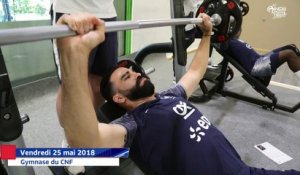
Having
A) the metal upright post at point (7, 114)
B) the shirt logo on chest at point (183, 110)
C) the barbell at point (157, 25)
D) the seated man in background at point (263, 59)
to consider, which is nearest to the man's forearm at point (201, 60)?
the barbell at point (157, 25)

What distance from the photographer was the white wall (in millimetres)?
3918

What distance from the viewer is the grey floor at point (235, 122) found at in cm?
196

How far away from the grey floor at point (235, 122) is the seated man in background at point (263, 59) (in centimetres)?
44

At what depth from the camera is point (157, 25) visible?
105 cm

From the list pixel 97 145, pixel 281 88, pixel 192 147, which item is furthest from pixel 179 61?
pixel 281 88

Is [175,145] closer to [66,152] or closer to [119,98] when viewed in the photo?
[119,98]

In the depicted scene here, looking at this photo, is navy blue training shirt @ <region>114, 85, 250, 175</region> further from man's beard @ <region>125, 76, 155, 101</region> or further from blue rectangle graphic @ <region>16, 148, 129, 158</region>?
blue rectangle graphic @ <region>16, 148, 129, 158</region>

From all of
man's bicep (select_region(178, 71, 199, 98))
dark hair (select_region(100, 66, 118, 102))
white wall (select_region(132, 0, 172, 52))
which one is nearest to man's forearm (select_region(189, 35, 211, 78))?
man's bicep (select_region(178, 71, 199, 98))

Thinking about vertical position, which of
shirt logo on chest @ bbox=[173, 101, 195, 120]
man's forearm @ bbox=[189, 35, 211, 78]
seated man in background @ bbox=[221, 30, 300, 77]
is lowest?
seated man in background @ bbox=[221, 30, 300, 77]

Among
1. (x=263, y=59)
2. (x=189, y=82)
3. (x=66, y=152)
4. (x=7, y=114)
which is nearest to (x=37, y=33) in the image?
(x=7, y=114)

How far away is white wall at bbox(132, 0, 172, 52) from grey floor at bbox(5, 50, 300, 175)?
1.11 meters

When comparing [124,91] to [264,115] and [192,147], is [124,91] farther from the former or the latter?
[264,115]

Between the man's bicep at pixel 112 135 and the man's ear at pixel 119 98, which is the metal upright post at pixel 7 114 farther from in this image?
the man's ear at pixel 119 98

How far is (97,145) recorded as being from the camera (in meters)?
0.84
